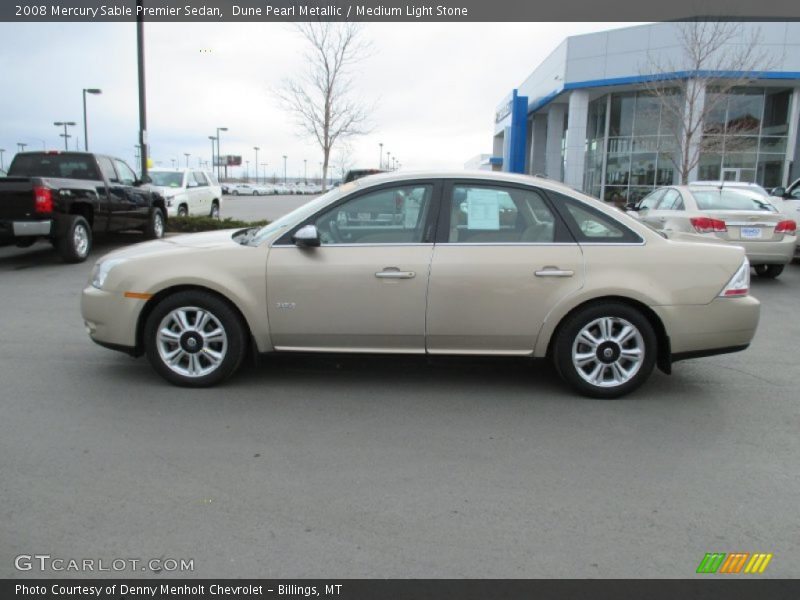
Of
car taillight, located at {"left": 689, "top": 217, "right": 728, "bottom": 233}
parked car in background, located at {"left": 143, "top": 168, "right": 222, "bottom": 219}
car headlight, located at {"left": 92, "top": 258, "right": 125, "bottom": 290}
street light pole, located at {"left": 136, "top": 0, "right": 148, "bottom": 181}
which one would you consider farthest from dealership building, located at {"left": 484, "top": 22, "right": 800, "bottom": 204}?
car headlight, located at {"left": 92, "top": 258, "right": 125, "bottom": 290}

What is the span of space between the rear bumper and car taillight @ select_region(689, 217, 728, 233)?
→ 983 centimetres


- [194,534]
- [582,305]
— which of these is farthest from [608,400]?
[194,534]

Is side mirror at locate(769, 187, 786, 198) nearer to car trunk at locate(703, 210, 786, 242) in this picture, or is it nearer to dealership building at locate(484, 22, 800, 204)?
car trunk at locate(703, 210, 786, 242)

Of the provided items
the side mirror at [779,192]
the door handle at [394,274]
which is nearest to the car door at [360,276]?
the door handle at [394,274]

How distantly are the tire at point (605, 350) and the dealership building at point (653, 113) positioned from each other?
21272mm

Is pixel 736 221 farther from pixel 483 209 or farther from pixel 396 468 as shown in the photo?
pixel 396 468

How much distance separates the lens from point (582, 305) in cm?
480

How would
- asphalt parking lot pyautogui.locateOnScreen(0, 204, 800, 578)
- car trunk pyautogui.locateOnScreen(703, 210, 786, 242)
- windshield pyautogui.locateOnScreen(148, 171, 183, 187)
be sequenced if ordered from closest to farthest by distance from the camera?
asphalt parking lot pyautogui.locateOnScreen(0, 204, 800, 578) → car trunk pyautogui.locateOnScreen(703, 210, 786, 242) → windshield pyautogui.locateOnScreen(148, 171, 183, 187)

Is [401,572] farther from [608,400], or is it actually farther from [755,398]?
[755,398]

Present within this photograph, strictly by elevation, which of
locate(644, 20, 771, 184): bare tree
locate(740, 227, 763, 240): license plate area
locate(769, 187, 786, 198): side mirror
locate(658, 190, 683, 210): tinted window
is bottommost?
locate(740, 227, 763, 240): license plate area

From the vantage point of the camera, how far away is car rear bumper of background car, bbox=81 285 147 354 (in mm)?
4883

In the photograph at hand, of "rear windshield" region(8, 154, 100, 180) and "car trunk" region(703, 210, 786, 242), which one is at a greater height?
"rear windshield" region(8, 154, 100, 180)

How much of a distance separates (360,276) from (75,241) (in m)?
8.10

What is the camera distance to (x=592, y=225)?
4895 millimetres
